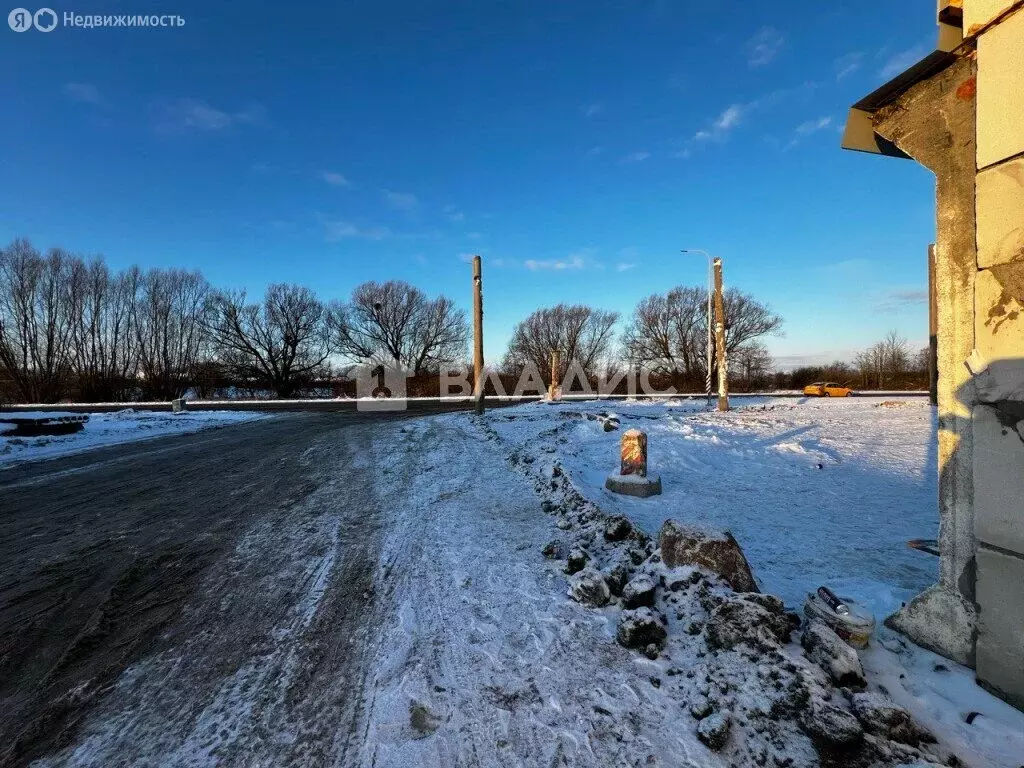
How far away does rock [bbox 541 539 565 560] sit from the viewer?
463 cm

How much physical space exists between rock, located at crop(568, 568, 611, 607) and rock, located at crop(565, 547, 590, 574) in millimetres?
311

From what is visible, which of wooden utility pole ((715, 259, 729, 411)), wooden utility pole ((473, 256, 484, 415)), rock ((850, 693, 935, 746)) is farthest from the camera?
wooden utility pole ((473, 256, 484, 415))

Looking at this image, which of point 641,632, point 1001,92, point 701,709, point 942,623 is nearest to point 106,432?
point 641,632

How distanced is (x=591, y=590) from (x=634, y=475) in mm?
3084

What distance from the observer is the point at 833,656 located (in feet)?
8.35

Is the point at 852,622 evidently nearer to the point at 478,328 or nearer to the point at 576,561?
the point at 576,561

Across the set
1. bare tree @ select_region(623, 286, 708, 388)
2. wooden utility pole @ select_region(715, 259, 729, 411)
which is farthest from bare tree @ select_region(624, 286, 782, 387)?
wooden utility pole @ select_region(715, 259, 729, 411)

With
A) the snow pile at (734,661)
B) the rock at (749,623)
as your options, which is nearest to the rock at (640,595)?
the snow pile at (734,661)

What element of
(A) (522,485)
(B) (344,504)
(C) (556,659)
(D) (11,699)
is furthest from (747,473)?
(D) (11,699)

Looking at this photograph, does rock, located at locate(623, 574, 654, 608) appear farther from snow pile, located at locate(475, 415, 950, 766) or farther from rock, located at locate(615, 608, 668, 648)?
rock, located at locate(615, 608, 668, 648)

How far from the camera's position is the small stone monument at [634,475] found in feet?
20.6

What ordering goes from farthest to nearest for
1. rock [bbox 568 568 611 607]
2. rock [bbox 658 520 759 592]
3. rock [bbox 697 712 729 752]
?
rock [bbox 568 568 611 607], rock [bbox 658 520 759 592], rock [bbox 697 712 729 752]

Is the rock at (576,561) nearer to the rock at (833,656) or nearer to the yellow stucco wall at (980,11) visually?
the rock at (833,656)

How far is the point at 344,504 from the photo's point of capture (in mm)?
6633
